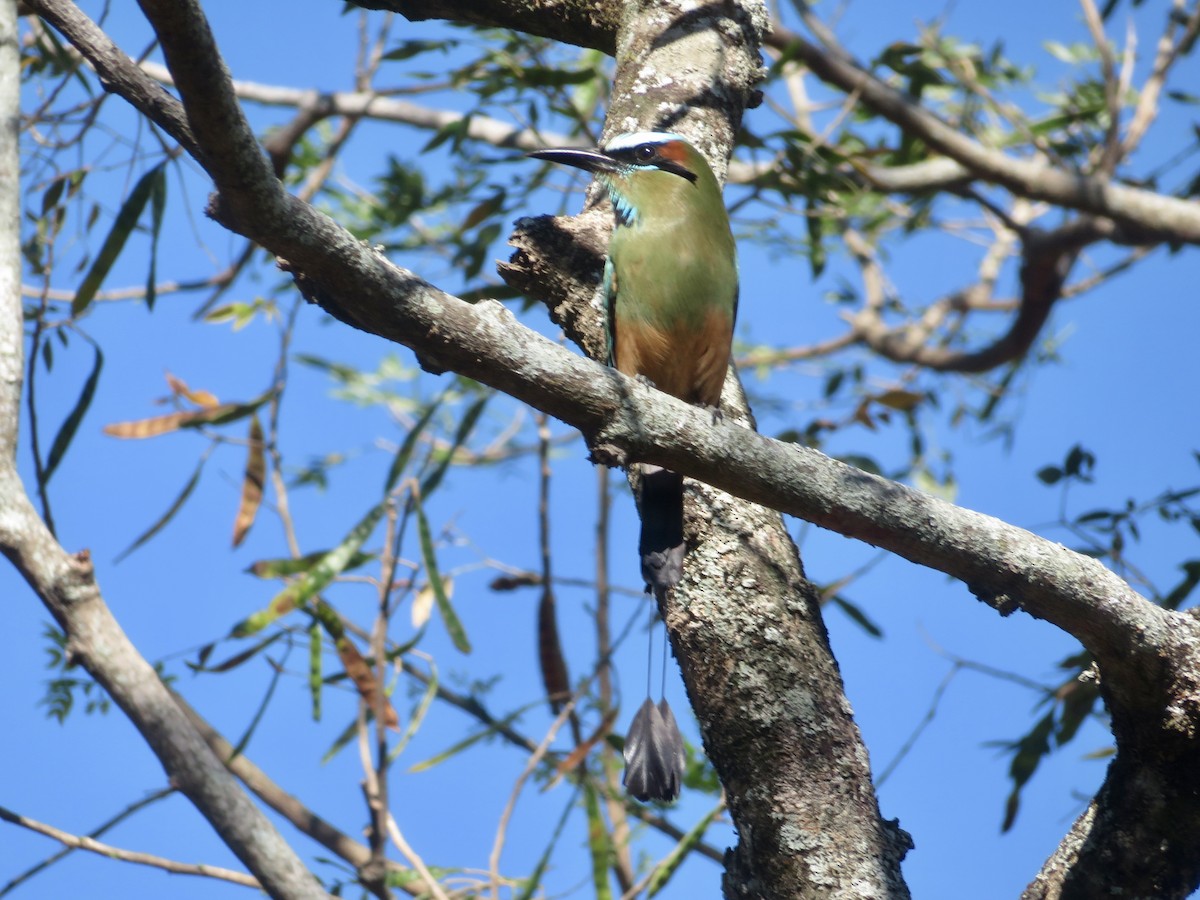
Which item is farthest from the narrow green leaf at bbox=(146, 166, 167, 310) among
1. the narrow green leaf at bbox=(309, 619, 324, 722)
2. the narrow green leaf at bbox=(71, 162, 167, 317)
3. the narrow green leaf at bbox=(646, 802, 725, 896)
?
the narrow green leaf at bbox=(646, 802, 725, 896)

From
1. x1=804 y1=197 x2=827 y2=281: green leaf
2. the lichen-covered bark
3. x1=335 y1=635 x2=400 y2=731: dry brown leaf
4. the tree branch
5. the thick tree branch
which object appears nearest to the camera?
the thick tree branch

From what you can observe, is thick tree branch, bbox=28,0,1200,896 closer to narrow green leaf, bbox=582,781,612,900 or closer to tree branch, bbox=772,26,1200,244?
narrow green leaf, bbox=582,781,612,900

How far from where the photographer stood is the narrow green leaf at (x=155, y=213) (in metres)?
3.29

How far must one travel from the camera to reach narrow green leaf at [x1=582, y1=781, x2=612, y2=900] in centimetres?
Result: 312

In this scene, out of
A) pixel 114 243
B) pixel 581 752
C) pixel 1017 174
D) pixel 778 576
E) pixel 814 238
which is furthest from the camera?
pixel 1017 174

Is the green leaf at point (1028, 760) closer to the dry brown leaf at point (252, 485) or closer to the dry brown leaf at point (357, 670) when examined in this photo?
the dry brown leaf at point (357, 670)

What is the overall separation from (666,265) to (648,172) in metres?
0.21

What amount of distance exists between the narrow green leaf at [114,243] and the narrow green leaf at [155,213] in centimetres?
6

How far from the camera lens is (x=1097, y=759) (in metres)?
3.58

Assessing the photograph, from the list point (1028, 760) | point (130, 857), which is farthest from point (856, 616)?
point (130, 857)

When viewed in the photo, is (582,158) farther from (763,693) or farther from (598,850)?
(598,850)

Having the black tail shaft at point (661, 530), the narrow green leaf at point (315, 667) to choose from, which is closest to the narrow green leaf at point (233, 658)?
the narrow green leaf at point (315, 667)

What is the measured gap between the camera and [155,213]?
3348mm

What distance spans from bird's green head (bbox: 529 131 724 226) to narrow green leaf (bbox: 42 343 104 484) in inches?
53.4
